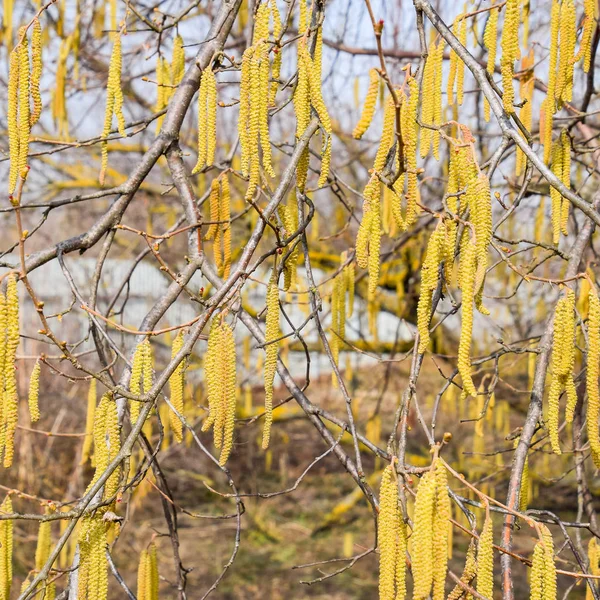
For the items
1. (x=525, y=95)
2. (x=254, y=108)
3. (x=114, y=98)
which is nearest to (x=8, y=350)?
(x=254, y=108)

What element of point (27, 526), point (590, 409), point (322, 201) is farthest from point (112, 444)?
point (322, 201)

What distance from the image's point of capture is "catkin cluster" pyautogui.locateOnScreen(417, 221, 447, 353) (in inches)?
49.8

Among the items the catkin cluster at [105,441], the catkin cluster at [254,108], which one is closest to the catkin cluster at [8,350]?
the catkin cluster at [105,441]

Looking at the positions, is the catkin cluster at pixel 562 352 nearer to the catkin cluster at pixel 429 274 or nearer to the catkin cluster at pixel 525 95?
the catkin cluster at pixel 429 274

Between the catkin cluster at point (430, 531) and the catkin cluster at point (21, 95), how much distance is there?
0.95 m

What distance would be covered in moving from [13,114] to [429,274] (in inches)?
34.6

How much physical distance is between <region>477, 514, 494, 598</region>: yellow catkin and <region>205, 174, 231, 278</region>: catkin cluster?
1.02 meters

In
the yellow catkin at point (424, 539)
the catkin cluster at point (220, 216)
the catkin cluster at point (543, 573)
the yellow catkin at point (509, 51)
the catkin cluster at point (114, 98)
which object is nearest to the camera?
the yellow catkin at point (424, 539)

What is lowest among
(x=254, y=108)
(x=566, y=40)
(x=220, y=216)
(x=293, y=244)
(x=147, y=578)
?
(x=147, y=578)

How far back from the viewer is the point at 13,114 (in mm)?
1486

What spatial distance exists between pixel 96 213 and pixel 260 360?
3.05 metres

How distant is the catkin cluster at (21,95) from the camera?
1435 mm

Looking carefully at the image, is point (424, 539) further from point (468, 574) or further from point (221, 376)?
point (221, 376)

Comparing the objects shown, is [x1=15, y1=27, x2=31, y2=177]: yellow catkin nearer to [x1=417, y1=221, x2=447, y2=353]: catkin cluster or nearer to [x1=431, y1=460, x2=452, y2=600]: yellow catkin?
[x1=417, y1=221, x2=447, y2=353]: catkin cluster
